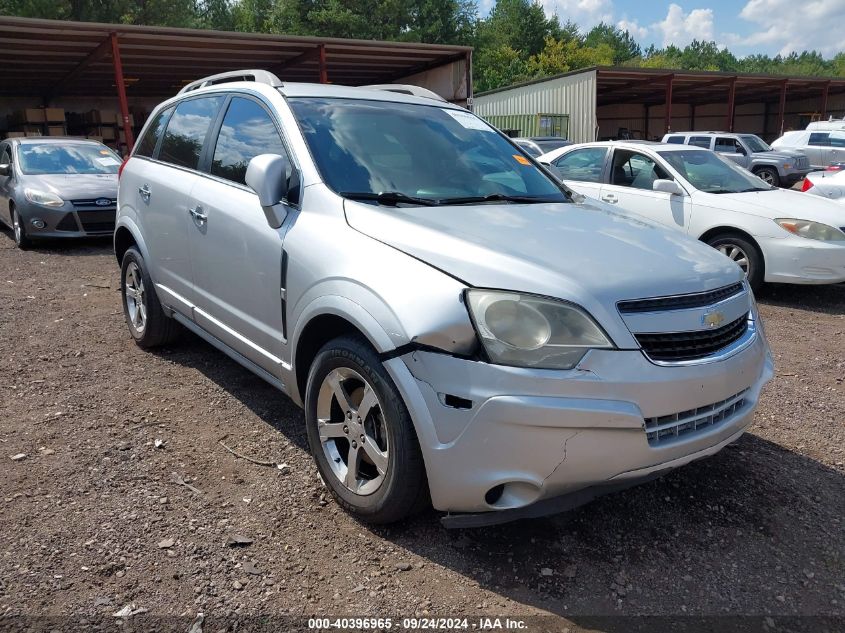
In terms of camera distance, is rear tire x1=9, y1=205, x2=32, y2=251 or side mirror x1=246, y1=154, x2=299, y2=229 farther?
rear tire x1=9, y1=205, x2=32, y2=251

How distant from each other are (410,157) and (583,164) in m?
5.41

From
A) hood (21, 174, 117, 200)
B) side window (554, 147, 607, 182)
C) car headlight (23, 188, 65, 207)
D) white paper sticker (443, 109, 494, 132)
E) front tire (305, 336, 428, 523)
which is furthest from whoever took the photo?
hood (21, 174, 117, 200)

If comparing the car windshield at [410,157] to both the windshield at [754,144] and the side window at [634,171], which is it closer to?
the side window at [634,171]

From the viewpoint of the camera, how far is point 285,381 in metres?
3.13

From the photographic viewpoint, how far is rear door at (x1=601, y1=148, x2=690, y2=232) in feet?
23.4

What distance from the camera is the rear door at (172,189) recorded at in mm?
3969

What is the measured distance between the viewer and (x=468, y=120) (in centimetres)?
399

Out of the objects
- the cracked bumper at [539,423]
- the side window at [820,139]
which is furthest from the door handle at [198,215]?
the side window at [820,139]

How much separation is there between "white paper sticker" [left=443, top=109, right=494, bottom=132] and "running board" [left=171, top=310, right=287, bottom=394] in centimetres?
183

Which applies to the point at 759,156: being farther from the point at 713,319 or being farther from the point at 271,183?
the point at 271,183

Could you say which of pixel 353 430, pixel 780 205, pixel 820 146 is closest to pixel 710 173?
pixel 780 205

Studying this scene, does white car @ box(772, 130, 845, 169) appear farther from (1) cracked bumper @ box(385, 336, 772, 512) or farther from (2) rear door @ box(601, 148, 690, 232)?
(1) cracked bumper @ box(385, 336, 772, 512)

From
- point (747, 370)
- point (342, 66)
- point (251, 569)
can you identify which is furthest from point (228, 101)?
point (342, 66)

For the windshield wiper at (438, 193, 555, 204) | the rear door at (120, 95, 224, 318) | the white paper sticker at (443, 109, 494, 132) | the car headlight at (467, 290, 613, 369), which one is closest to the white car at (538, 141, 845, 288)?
the white paper sticker at (443, 109, 494, 132)
